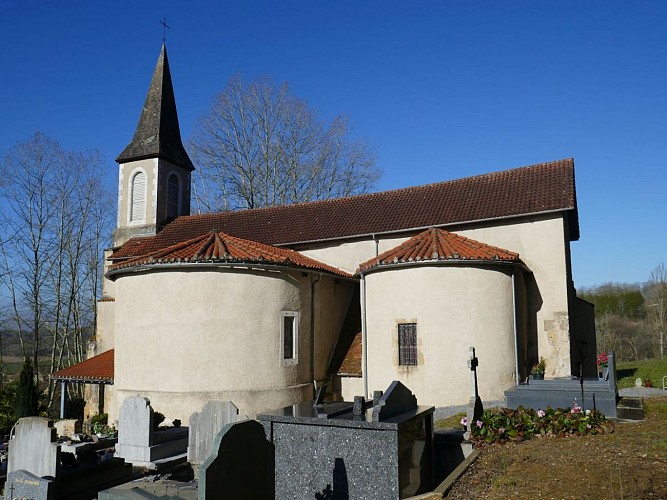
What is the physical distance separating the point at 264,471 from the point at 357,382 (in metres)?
11.3

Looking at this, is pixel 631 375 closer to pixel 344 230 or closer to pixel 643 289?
pixel 344 230

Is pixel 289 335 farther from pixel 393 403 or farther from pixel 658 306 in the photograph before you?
pixel 658 306

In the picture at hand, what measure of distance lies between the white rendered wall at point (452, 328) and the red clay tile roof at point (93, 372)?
10.7 metres

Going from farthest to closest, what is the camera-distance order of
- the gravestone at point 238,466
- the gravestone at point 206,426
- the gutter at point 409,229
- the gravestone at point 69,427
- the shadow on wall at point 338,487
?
A: the gutter at point 409,229
the gravestone at point 69,427
the gravestone at point 206,426
the shadow on wall at point 338,487
the gravestone at point 238,466

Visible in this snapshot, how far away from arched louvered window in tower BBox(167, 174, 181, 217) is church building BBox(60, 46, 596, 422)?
9411 millimetres

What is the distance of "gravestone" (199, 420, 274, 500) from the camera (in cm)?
586

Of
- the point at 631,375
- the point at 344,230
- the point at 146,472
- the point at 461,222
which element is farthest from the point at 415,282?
the point at 631,375

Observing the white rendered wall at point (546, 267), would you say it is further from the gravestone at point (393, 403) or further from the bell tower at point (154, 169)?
the bell tower at point (154, 169)

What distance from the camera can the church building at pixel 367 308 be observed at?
15594 mm

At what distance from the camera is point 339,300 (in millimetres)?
19781

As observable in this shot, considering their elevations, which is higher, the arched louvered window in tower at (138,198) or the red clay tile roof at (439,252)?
the arched louvered window in tower at (138,198)

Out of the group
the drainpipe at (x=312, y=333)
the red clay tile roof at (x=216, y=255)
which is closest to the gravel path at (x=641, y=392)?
the drainpipe at (x=312, y=333)

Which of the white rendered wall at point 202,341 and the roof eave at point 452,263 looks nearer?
the white rendered wall at point 202,341

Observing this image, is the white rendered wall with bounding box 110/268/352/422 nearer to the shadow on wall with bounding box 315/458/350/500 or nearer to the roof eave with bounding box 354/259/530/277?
the roof eave with bounding box 354/259/530/277
